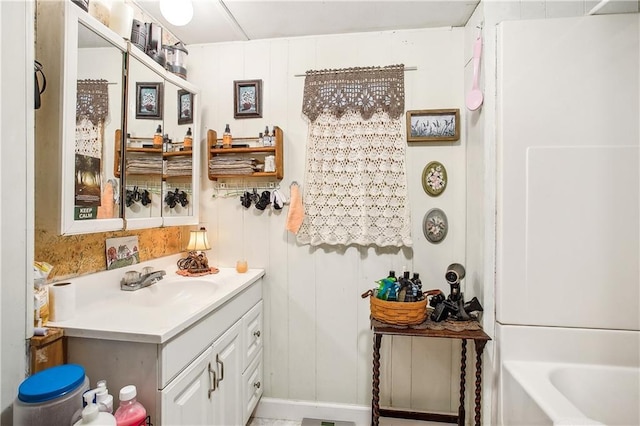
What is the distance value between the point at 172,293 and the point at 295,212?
2.74 ft

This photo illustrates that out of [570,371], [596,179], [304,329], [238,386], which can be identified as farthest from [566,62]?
[238,386]

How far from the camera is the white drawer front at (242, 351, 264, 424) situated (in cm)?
168

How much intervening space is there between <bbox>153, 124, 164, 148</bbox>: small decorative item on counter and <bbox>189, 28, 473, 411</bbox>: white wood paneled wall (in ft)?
1.27

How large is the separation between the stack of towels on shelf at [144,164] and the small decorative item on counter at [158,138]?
0.07 metres

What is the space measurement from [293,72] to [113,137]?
3.72ft

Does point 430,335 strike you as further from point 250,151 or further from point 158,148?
point 158,148

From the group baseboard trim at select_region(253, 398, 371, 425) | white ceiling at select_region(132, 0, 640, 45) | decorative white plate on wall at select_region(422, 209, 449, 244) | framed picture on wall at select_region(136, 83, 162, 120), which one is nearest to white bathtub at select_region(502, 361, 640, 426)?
decorative white plate on wall at select_region(422, 209, 449, 244)

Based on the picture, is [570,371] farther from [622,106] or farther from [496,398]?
[622,106]

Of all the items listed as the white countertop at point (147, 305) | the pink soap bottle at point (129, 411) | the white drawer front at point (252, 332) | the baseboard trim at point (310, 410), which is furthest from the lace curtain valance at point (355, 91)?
the baseboard trim at point (310, 410)

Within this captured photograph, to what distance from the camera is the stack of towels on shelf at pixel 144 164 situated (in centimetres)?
146

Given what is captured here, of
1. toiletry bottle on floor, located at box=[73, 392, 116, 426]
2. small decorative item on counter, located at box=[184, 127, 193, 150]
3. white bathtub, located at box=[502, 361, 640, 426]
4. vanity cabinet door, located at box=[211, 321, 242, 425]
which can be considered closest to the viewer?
toiletry bottle on floor, located at box=[73, 392, 116, 426]

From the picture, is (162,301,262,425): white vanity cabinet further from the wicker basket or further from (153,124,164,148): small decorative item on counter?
(153,124,164,148): small decorative item on counter

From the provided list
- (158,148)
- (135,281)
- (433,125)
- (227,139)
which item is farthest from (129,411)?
(433,125)

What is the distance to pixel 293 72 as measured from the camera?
1977mm
